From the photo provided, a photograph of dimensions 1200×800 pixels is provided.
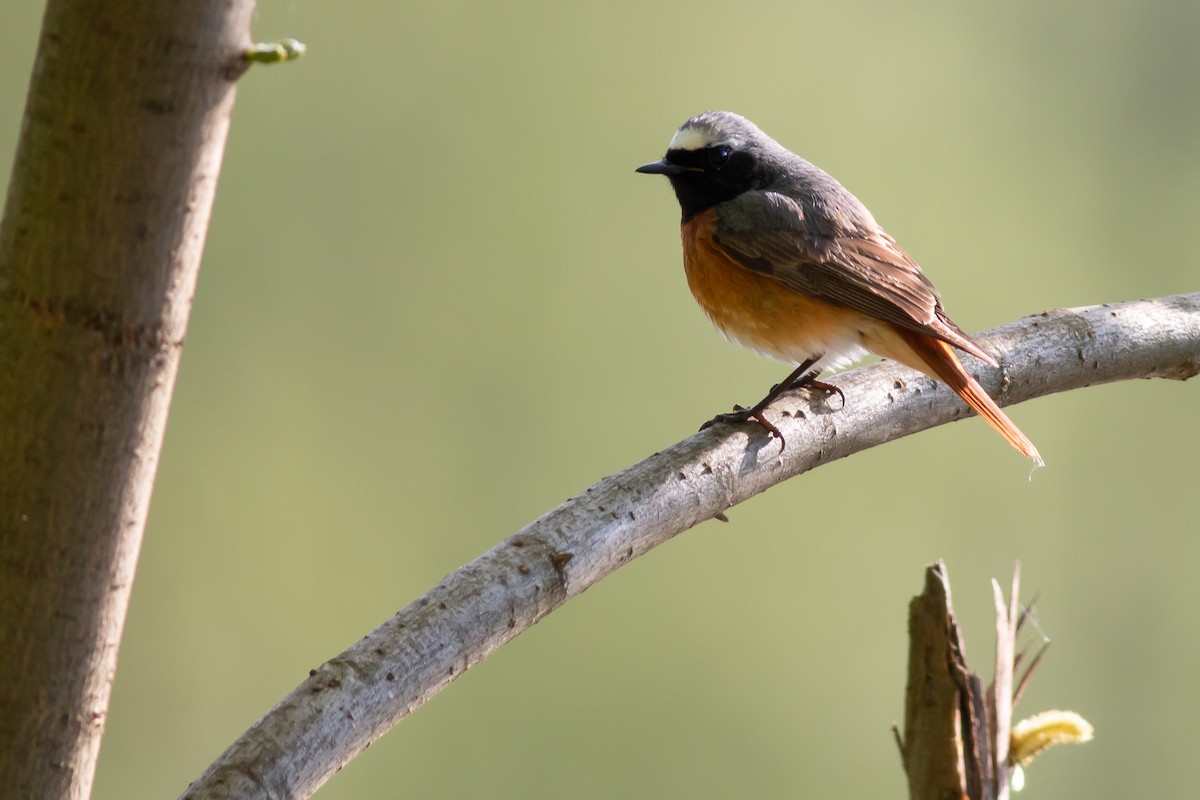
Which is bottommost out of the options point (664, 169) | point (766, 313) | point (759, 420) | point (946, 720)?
point (946, 720)

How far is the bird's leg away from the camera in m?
1.58

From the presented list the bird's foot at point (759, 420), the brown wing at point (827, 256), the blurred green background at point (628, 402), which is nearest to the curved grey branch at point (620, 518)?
the bird's foot at point (759, 420)

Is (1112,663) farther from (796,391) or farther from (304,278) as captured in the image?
(304,278)

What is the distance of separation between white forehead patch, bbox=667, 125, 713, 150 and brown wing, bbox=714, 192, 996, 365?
0.42 feet

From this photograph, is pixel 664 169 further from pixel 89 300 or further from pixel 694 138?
pixel 89 300

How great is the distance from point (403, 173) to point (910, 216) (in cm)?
168

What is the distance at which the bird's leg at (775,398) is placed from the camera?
5.18 feet

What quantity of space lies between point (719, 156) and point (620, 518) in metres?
1.11

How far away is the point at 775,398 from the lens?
1.77m

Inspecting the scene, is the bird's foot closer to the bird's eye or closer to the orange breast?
the orange breast

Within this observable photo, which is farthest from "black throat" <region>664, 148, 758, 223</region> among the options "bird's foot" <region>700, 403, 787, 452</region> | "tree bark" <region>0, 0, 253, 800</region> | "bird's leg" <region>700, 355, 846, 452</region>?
"tree bark" <region>0, 0, 253, 800</region>

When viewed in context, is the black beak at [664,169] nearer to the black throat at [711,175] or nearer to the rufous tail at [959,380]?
the black throat at [711,175]

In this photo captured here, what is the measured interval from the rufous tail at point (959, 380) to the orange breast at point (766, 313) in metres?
0.17

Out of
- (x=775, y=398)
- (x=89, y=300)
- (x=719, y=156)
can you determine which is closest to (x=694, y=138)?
(x=719, y=156)
